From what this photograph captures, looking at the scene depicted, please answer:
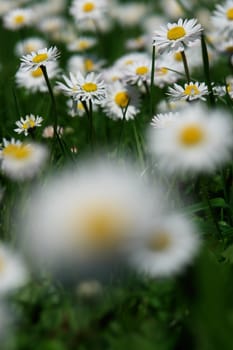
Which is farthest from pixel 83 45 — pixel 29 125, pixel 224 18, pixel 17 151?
pixel 17 151

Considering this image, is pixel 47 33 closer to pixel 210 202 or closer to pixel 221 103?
pixel 221 103

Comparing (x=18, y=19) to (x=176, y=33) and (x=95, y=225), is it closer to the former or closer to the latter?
(x=176, y=33)

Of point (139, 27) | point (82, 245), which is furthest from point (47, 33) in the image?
point (82, 245)

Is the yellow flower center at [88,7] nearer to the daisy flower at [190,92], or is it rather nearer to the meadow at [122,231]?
the meadow at [122,231]

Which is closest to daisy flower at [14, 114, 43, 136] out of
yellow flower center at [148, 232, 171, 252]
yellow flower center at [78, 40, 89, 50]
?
yellow flower center at [148, 232, 171, 252]

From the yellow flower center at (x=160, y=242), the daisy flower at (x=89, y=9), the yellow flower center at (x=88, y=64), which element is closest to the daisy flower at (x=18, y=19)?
the daisy flower at (x=89, y=9)

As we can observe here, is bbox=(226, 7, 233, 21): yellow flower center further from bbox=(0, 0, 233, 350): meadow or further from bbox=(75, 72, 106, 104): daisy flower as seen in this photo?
bbox=(75, 72, 106, 104): daisy flower
